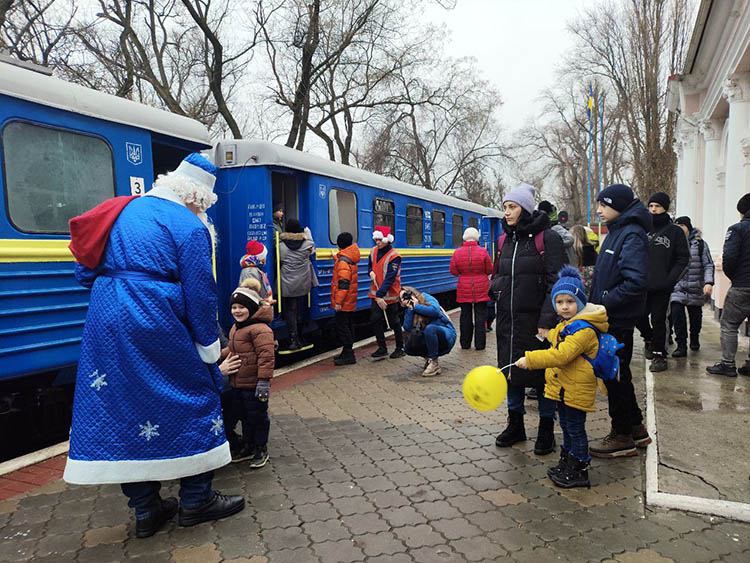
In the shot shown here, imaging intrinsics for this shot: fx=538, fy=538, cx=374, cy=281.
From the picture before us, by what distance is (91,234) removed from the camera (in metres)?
2.76

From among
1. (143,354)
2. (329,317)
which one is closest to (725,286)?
(329,317)

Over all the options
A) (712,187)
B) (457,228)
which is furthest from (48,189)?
(712,187)

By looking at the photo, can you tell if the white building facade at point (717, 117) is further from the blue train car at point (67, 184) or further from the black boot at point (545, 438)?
the blue train car at point (67, 184)

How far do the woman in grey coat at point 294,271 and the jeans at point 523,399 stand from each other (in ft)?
12.5

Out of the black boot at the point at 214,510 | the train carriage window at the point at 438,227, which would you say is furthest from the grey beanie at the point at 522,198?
the train carriage window at the point at 438,227

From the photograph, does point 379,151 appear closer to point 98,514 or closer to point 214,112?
point 214,112

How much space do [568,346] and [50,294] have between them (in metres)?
3.97

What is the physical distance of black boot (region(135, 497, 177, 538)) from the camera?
287 cm

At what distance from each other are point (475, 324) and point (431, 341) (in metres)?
1.75

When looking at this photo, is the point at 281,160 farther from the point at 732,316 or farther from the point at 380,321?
the point at 732,316

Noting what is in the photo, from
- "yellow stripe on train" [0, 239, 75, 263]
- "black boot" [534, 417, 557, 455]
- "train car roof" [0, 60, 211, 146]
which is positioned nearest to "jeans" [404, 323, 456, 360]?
"black boot" [534, 417, 557, 455]

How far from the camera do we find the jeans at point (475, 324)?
7.92 meters

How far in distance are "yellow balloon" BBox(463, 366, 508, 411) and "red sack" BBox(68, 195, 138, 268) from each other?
223cm

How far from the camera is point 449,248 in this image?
→ 46.4 feet
